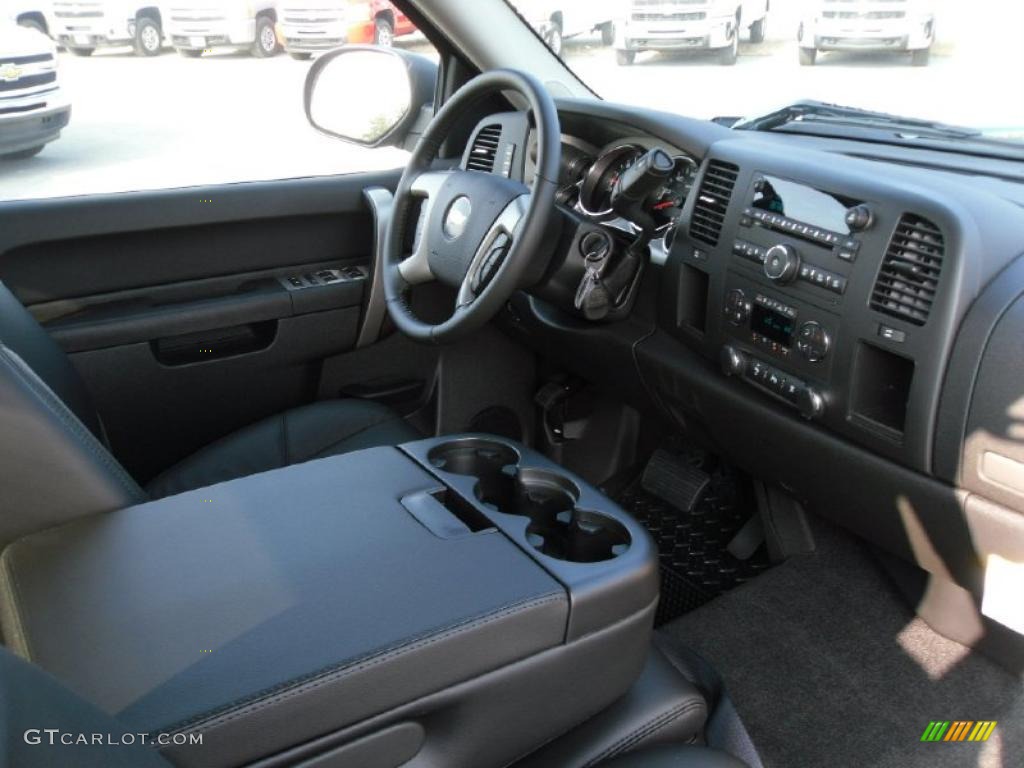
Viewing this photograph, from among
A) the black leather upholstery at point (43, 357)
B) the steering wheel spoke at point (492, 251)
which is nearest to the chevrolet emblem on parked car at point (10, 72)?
the black leather upholstery at point (43, 357)

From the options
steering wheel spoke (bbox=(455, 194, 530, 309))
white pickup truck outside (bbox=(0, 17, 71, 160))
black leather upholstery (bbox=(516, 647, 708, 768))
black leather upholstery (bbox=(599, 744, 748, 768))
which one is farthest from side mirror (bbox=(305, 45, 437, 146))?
black leather upholstery (bbox=(599, 744, 748, 768))

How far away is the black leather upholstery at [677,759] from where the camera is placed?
3.56ft

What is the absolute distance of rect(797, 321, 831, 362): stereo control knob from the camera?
1655 mm

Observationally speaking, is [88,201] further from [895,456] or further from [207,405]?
[895,456]

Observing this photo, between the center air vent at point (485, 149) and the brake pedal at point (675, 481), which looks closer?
the center air vent at point (485, 149)

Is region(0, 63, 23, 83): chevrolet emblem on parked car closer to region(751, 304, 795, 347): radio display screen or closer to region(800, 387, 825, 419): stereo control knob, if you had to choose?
region(751, 304, 795, 347): radio display screen

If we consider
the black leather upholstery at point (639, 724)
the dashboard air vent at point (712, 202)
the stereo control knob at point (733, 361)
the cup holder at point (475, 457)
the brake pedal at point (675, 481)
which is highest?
the dashboard air vent at point (712, 202)

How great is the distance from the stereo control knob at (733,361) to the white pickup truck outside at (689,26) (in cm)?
89

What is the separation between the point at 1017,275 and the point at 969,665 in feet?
3.10

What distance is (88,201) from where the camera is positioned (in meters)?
2.28

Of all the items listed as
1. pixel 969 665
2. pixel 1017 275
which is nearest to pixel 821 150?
pixel 1017 275

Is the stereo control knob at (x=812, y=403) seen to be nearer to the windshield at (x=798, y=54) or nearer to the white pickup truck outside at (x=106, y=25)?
the windshield at (x=798, y=54)

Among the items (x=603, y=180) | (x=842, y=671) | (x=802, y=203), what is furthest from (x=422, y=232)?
(x=842, y=671)

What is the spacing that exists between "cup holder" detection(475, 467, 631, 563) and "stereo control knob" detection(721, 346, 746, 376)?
1.76 feet
